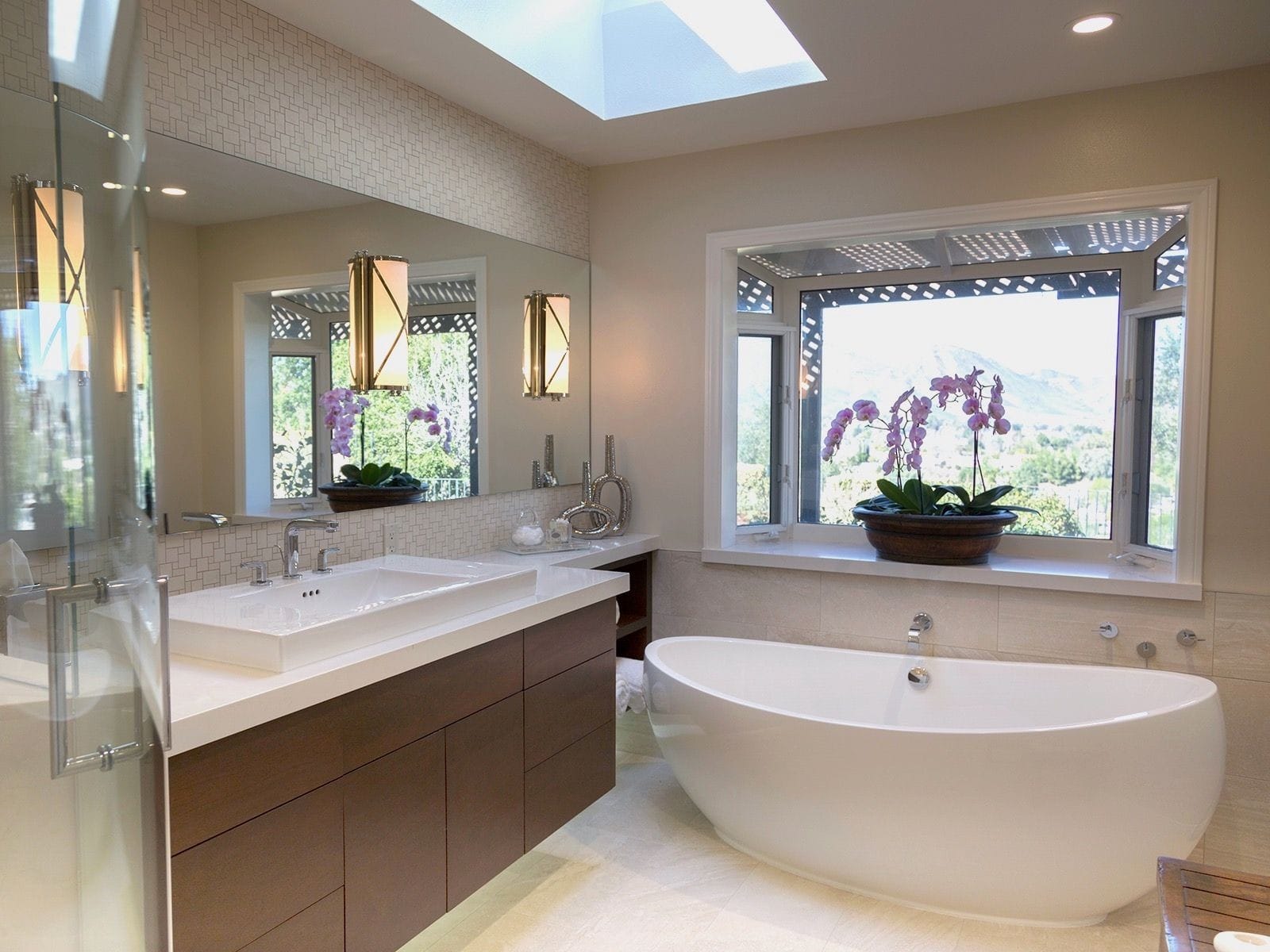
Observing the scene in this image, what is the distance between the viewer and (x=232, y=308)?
96.7 inches

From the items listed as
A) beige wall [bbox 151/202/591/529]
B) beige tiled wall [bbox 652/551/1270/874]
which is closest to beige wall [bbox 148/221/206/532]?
beige wall [bbox 151/202/591/529]

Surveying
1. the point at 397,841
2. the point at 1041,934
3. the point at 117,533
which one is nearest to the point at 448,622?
the point at 397,841

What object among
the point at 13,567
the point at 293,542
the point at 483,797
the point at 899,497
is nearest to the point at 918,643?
the point at 899,497

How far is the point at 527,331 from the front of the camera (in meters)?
3.70

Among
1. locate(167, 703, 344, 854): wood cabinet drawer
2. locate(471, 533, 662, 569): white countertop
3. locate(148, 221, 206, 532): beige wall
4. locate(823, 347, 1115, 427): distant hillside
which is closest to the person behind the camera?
locate(167, 703, 344, 854): wood cabinet drawer

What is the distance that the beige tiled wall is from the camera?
9.91ft

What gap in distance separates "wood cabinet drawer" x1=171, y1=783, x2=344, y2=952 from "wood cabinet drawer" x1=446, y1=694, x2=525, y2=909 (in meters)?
0.39

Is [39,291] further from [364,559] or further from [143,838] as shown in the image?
[364,559]

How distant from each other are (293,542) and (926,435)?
266 cm

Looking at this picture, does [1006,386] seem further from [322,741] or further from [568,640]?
[322,741]

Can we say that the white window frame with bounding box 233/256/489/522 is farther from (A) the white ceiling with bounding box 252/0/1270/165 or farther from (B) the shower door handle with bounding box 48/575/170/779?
(B) the shower door handle with bounding box 48/575/170/779

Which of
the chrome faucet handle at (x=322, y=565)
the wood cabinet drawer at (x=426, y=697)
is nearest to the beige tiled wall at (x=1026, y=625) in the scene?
the wood cabinet drawer at (x=426, y=697)

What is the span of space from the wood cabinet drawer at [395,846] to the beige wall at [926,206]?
198cm

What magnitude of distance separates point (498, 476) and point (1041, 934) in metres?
2.35
